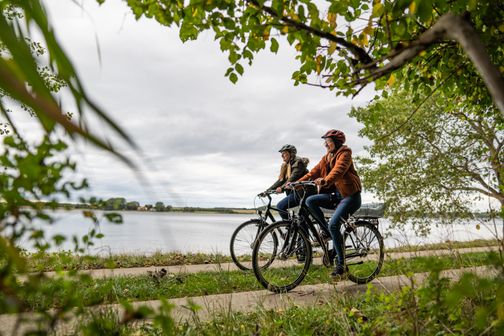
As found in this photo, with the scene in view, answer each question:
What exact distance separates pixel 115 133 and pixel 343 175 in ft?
17.8

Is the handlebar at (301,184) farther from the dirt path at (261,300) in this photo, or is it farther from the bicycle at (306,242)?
the dirt path at (261,300)

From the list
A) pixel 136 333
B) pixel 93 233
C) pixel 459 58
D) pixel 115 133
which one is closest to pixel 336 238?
pixel 459 58

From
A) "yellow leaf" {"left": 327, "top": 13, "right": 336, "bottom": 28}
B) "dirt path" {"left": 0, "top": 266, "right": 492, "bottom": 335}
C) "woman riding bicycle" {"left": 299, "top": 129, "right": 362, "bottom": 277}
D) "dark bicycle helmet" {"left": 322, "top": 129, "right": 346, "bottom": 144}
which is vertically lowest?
"dirt path" {"left": 0, "top": 266, "right": 492, "bottom": 335}

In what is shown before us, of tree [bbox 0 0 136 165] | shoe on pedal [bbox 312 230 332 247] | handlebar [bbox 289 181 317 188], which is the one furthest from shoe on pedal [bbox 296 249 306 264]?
tree [bbox 0 0 136 165]

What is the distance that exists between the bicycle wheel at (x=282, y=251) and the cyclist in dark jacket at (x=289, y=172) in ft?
3.28

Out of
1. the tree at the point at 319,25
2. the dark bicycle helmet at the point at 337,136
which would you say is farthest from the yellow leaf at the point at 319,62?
the dark bicycle helmet at the point at 337,136

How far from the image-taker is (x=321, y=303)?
4.23m

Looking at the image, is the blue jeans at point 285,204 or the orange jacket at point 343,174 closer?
the orange jacket at point 343,174

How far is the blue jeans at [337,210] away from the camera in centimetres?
562

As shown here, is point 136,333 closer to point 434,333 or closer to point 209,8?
point 434,333

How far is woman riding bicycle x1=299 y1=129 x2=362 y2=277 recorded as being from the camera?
221 inches

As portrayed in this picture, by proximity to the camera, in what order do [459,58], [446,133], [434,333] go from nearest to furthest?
[434,333]
[459,58]
[446,133]

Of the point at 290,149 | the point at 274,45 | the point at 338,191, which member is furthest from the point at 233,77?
the point at 290,149

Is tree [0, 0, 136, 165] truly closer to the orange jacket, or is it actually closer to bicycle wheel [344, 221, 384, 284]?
the orange jacket
